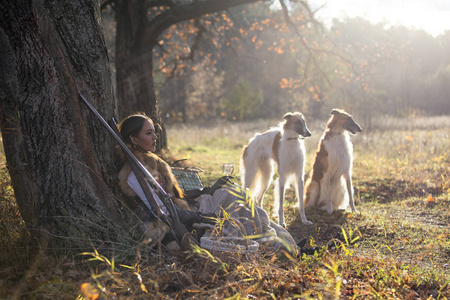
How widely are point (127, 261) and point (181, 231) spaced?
53cm

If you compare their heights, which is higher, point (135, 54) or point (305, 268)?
point (135, 54)

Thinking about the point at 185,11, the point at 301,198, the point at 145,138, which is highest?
the point at 185,11

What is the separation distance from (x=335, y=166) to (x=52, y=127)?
4.54 metres

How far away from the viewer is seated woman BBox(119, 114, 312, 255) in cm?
364

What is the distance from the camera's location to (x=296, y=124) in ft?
19.3

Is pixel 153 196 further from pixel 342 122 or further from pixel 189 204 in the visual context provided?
pixel 342 122

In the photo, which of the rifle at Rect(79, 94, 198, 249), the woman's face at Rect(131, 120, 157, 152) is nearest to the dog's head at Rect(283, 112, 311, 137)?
the woman's face at Rect(131, 120, 157, 152)

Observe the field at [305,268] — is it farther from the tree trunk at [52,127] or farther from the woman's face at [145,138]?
the woman's face at [145,138]

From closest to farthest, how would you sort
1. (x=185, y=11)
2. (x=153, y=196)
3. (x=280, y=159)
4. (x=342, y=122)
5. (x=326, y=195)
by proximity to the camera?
1. (x=153, y=196)
2. (x=280, y=159)
3. (x=342, y=122)
4. (x=326, y=195)
5. (x=185, y=11)

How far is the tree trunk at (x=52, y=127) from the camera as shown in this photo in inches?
128

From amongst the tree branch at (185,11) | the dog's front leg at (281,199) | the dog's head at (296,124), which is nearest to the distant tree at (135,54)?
the tree branch at (185,11)

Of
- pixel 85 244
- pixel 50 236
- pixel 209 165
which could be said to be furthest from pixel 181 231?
pixel 209 165

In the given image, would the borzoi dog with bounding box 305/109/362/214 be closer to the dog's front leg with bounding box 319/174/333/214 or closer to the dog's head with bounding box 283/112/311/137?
the dog's front leg with bounding box 319/174/333/214

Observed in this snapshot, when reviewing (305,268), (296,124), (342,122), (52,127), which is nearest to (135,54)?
(296,124)
